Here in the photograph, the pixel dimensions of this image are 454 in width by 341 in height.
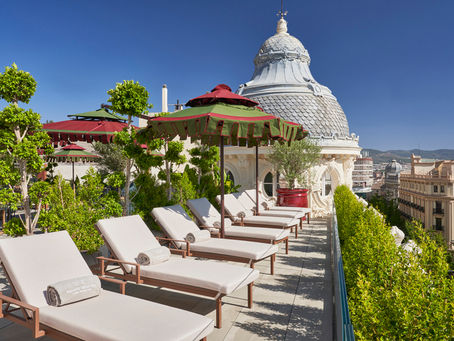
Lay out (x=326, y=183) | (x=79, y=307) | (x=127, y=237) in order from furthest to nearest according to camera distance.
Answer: (x=326, y=183)
(x=127, y=237)
(x=79, y=307)

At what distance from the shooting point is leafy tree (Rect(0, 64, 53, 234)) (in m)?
4.89

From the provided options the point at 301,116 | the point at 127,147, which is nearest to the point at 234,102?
the point at 127,147

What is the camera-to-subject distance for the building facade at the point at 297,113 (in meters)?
15.6

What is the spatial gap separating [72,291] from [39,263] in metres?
0.66

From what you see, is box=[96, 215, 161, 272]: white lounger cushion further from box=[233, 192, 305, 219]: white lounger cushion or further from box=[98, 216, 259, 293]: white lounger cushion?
box=[233, 192, 305, 219]: white lounger cushion

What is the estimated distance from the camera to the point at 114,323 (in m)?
2.68

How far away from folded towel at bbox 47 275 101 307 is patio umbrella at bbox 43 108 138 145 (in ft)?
20.3

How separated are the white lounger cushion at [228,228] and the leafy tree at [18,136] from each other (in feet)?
10.5

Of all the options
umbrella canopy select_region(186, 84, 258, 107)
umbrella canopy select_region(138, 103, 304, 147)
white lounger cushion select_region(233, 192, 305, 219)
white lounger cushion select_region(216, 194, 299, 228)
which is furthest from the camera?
white lounger cushion select_region(233, 192, 305, 219)

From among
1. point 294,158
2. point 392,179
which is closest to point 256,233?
point 294,158

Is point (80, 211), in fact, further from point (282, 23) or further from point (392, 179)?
point (392, 179)

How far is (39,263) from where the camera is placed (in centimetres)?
345

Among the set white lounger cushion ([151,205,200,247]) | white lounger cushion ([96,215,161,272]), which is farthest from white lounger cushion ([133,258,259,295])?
white lounger cushion ([151,205,200,247])

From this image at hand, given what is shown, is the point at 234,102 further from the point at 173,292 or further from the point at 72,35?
the point at 72,35
